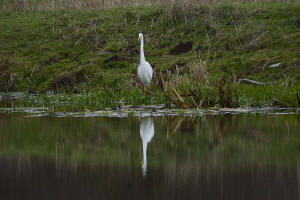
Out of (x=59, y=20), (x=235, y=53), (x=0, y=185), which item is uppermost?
(x=59, y=20)

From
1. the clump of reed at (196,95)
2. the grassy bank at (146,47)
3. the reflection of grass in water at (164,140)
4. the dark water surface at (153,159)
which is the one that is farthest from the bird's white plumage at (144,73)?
the dark water surface at (153,159)

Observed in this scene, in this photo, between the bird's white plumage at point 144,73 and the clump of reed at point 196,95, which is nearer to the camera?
the clump of reed at point 196,95

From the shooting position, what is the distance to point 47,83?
2164cm

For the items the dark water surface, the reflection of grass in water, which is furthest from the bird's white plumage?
the dark water surface

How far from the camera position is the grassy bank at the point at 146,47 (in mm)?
18781

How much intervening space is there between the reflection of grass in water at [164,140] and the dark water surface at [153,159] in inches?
0.5

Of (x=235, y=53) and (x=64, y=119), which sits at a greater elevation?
(x=235, y=53)

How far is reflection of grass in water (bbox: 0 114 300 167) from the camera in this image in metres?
6.52

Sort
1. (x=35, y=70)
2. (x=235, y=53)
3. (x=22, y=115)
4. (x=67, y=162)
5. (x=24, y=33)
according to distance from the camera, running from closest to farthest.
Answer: (x=67, y=162), (x=22, y=115), (x=235, y=53), (x=35, y=70), (x=24, y=33)

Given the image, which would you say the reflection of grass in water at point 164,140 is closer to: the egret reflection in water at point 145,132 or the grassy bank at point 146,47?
the egret reflection in water at point 145,132

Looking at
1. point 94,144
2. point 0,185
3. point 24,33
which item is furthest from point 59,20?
point 0,185

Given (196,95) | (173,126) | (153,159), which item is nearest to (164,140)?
(153,159)

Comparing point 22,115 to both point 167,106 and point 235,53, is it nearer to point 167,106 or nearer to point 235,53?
point 167,106

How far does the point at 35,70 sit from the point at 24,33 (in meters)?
5.65
